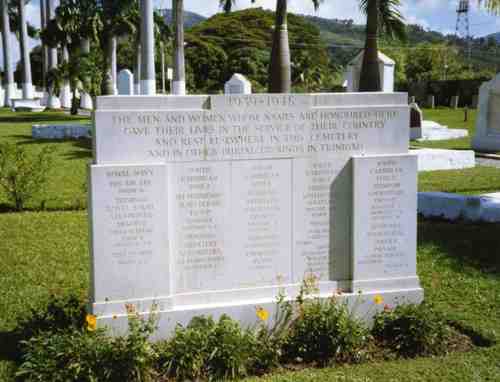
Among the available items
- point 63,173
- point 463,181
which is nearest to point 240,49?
point 63,173

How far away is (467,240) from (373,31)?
903cm

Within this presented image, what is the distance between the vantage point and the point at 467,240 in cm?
775

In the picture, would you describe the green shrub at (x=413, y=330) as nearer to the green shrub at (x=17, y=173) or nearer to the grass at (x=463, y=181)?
the grass at (x=463, y=181)

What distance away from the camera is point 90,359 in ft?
13.8

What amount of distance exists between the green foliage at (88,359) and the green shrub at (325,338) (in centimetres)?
109

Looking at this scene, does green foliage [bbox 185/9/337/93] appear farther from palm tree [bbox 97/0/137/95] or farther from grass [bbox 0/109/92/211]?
grass [bbox 0/109/92/211]

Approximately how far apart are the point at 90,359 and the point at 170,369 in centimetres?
56

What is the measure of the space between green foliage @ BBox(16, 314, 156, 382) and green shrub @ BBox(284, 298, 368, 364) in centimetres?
109

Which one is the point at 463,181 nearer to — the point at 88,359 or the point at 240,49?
the point at 88,359

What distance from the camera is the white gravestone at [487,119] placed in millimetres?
18844

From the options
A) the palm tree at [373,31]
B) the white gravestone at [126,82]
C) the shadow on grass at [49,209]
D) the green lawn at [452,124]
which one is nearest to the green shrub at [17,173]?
the shadow on grass at [49,209]

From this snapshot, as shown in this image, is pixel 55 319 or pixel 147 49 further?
pixel 147 49

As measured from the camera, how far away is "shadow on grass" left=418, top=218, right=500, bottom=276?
7035 mm

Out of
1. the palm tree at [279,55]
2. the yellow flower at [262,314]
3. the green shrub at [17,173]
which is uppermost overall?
the palm tree at [279,55]
